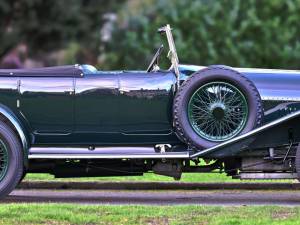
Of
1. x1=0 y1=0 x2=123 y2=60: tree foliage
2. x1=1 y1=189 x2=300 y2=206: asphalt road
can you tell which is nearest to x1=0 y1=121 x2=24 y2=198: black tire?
x1=1 y1=189 x2=300 y2=206: asphalt road

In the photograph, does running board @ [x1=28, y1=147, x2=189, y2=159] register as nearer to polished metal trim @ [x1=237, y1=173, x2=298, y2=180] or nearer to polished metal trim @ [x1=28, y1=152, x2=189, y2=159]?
polished metal trim @ [x1=28, y1=152, x2=189, y2=159]

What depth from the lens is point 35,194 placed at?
888 cm

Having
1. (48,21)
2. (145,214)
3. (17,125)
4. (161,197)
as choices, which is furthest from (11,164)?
(48,21)

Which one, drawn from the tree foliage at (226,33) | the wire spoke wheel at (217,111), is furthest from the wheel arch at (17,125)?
the tree foliage at (226,33)

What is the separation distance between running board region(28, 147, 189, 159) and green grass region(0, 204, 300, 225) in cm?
69

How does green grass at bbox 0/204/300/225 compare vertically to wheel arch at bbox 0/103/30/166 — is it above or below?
below

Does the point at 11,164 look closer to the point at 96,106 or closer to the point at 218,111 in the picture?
the point at 96,106

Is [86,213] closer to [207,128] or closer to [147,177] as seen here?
[207,128]

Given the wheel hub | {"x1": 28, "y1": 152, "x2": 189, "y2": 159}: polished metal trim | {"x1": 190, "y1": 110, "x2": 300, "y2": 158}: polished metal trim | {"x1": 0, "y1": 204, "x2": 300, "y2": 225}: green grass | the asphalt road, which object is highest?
the wheel hub

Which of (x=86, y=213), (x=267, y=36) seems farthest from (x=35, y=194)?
(x=267, y=36)

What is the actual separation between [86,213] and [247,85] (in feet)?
7.12

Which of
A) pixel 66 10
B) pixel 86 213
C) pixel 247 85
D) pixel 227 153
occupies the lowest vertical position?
pixel 86 213

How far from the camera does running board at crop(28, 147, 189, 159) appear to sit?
25.0 feet

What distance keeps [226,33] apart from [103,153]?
63.5 ft
